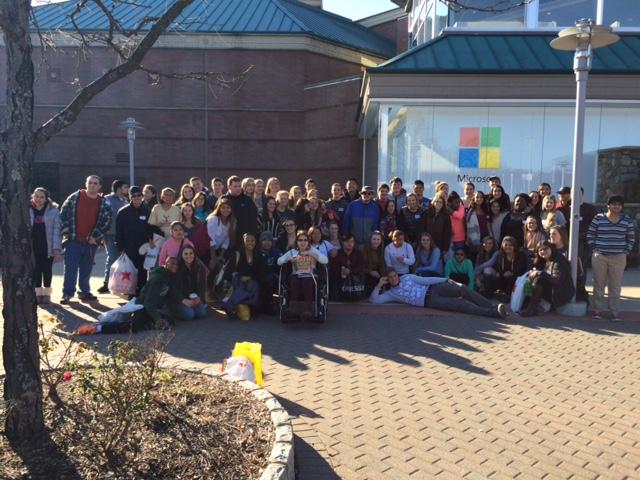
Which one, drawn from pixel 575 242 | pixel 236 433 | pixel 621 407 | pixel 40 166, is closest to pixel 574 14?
pixel 575 242

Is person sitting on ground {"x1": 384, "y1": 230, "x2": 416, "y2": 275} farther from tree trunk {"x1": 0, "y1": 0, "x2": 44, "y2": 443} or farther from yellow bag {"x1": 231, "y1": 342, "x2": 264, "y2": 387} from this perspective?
tree trunk {"x1": 0, "y1": 0, "x2": 44, "y2": 443}

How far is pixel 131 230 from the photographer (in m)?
9.06

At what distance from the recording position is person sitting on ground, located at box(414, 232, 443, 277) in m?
9.55

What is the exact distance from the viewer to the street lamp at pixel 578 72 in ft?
26.2

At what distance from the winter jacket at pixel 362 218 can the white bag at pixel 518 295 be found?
257 cm

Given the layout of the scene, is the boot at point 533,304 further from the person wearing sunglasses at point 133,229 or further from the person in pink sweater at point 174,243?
the person wearing sunglasses at point 133,229

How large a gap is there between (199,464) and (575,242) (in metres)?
7.04

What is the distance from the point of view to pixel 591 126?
1402 centimetres

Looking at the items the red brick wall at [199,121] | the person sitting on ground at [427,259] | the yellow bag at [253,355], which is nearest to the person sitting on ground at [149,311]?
the yellow bag at [253,355]

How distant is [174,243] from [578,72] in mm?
6499

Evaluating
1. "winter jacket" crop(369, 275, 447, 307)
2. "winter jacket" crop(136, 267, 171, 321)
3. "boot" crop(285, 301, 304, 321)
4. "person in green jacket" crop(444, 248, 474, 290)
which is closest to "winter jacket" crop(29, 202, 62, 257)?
"winter jacket" crop(136, 267, 171, 321)

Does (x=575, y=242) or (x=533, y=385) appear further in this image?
(x=575, y=242)

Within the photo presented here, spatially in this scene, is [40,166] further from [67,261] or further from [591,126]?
[591,126]

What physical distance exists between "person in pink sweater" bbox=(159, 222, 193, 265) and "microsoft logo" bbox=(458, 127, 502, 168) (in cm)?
817
